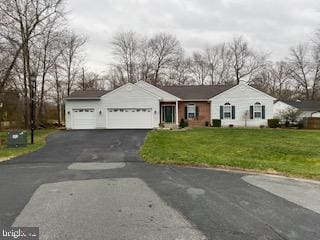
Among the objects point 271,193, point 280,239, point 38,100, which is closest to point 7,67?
point 38,100

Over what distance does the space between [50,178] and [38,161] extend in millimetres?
4645

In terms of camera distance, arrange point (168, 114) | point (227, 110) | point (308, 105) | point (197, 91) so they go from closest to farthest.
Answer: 1. point (168, 114)
2. point (227, 110)
3. point (197, 91)
4. point (308, 105)

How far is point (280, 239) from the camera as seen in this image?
15.6ft

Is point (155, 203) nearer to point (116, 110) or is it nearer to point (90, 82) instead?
point (116, 110)

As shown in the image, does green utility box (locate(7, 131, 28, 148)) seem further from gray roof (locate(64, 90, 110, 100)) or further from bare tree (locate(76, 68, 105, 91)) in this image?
bare tree (locate(76, 68, 105, 91))

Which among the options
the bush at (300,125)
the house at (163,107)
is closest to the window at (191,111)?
the house at (163,107)

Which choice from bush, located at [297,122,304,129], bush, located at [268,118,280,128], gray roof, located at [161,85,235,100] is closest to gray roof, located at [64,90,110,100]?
gray roof, located at [161,85,235,100]

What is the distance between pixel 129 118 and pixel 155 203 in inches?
962

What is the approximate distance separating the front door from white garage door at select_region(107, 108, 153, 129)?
1998mm

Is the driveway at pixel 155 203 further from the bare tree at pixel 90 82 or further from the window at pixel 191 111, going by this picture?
the bare tree at pixel 90 82

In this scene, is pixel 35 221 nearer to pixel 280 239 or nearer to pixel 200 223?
pixel 200 223

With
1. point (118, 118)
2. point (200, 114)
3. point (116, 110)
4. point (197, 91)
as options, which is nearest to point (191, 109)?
point (200, 114)

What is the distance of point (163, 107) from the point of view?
32.5 metres

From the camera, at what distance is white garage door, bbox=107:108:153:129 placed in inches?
1213
